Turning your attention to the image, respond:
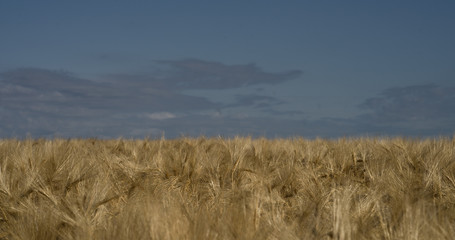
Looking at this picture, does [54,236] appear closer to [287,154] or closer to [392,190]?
[392,190]

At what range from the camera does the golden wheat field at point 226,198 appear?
2428 millimetres

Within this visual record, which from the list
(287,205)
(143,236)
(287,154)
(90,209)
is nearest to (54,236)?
(90,209)

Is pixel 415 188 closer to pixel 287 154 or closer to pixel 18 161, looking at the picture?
pixel 287 154

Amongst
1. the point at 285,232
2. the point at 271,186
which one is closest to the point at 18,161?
the point at 271,186

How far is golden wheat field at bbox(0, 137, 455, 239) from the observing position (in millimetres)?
2428

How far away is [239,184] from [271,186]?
0.58 metres

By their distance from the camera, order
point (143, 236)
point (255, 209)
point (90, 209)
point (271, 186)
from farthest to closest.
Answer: point (271, 186), point (90, 209), point (255, 209), point (143, 236)

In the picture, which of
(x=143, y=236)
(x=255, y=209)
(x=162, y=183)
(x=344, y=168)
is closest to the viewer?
(x=143, y=236)

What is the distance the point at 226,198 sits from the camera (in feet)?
14.8

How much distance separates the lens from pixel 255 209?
2.66m

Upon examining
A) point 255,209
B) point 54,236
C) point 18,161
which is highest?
point 18,161

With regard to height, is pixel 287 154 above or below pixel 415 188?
above

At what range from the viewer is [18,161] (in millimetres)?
5266

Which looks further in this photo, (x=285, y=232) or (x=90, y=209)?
(x=90, y=209)
